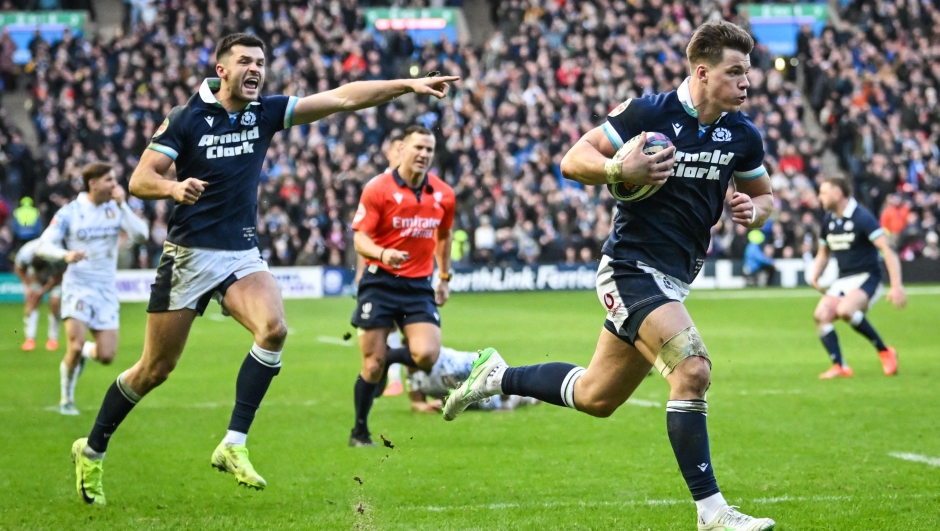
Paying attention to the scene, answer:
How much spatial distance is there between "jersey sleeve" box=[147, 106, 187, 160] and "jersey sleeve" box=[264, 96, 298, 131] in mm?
548

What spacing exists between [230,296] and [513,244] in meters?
22.9

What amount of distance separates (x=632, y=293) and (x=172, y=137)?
2981 millimetres

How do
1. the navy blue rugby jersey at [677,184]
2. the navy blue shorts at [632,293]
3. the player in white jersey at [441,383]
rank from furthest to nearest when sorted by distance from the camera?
the player in white jersey at [441,383] < the navy blue rugby jersey at [677,184] < the navy blue shorts at [632,293]

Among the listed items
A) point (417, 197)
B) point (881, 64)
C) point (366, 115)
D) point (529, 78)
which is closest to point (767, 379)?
point (417, 197)

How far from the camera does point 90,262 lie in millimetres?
11297

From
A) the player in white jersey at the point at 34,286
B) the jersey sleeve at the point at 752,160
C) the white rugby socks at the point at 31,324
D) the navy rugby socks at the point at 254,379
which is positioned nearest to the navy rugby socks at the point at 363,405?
the navy rugby socks at the point at 254,379

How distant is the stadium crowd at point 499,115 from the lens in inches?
1149

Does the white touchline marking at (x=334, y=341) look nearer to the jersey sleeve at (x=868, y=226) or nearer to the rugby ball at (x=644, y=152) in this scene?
the jersey sleeve at (x=868, y=226)

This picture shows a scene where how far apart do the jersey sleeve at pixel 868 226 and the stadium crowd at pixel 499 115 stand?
15.6m

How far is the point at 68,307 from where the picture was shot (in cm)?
1129

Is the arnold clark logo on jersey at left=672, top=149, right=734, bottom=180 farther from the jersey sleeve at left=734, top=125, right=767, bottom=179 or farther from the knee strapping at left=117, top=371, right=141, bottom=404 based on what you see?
the knee strapping at left=117, top=371, right=141, bottom=404

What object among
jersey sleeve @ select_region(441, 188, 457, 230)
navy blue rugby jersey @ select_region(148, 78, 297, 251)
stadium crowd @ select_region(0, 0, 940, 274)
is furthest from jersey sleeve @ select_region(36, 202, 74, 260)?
stadium crowd @ select_region(0, 0, 940, 274)

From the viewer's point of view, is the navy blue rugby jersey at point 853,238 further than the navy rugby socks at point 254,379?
Yes

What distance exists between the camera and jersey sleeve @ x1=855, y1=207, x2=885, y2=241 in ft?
45.0
